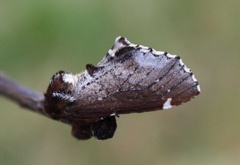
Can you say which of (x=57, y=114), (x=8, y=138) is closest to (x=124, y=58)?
(x=57, y=114)

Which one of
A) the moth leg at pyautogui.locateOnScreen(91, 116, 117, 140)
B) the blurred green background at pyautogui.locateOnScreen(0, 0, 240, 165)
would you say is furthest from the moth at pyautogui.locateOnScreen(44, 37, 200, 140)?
the blurred green background at pyautogui.locateOnScreen(0, 0, 240, 165)

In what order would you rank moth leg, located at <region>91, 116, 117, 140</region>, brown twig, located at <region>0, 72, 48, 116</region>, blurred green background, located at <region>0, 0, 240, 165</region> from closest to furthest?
1. moth leg, located at <region>91, 116, 117, 140</region>
2. brown twig, located at <region>0, 72, 48, 116</region>
3. blurred green background, located at <region>0, 0, 240, 165</region>

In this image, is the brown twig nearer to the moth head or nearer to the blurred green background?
the moth head

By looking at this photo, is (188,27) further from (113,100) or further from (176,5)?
(113,100)

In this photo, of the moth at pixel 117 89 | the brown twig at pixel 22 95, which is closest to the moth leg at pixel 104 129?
the moth at pixel 117 89

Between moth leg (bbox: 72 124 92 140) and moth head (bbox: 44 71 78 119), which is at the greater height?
moth head (bbox: 44 71 78 119)

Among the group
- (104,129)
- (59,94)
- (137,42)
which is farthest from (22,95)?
(137,42)
